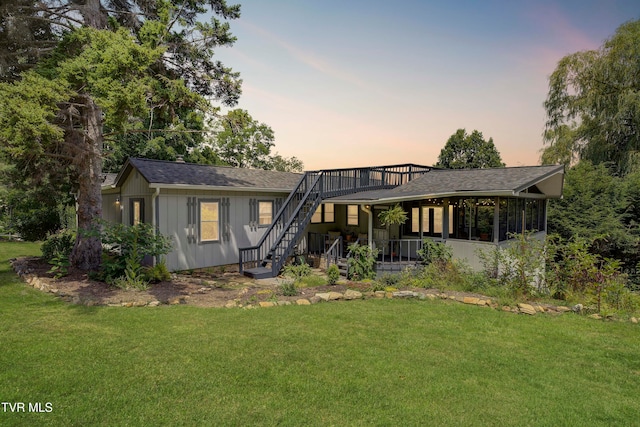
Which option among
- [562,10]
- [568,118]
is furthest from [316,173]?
[568,118]

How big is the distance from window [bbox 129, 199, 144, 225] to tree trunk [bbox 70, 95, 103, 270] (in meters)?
1.63

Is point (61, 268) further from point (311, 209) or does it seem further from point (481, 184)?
point (481, 184)

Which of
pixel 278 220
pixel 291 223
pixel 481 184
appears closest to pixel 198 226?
pixel 278 220

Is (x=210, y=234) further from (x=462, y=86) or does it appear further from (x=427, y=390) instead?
(x=462, y=86)

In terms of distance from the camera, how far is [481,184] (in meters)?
11.7

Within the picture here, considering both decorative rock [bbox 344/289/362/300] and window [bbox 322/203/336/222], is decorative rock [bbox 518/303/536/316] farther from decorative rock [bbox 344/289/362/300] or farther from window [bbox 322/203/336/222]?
window [bbox 322/203/336/222]

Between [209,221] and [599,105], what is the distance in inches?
959

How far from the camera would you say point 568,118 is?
→ 938 inches

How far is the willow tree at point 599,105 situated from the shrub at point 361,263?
18719mm

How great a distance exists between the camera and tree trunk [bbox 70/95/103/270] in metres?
10.3

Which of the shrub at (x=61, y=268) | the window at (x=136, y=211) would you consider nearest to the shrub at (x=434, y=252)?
the window at (x=136, y=211)

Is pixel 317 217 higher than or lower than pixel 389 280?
higher

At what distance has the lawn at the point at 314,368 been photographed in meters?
3.53

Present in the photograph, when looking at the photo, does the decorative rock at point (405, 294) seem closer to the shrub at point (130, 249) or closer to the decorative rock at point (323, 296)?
the decorative rock at point (323, 296)
